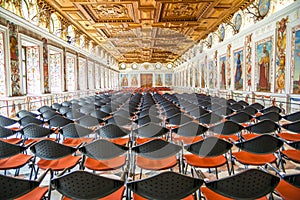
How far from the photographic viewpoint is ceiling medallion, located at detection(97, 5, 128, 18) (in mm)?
11445

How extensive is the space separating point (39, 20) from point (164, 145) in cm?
1103

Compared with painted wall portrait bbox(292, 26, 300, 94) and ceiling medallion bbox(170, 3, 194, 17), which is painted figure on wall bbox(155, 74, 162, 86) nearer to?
ceiling medallion bbox(170, 3, 194, 17)

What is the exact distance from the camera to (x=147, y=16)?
1299 cm

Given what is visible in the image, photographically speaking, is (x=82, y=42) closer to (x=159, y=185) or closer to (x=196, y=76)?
(x=196, y=76)

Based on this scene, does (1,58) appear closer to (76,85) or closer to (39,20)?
(39,20)

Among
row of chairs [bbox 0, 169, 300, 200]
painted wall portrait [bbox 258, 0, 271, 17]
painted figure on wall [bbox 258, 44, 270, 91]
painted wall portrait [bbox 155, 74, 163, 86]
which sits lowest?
row of chairs [bbox 0, 169, 300, 200]

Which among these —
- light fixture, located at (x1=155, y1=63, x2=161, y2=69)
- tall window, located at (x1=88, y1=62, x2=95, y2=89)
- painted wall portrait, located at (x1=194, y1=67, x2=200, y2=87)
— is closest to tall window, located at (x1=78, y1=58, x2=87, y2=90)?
tall window, located at (x1=88, y1=62, x2=95, y2=89)

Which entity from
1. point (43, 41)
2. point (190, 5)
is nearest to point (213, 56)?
point (190, 5)

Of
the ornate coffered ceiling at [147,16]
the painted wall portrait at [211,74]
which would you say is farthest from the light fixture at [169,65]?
the painted wall portrait at [211,74]

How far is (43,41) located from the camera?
11555mm

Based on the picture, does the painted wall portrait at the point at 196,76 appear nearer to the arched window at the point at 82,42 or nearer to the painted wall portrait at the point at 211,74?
the painted wall portrait at the point at 211,74

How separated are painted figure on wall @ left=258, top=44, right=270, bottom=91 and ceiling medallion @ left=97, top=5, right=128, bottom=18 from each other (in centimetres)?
754

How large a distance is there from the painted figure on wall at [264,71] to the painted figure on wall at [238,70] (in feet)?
6.38

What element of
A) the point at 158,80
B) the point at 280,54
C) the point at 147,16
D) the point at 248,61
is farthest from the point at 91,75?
the point at 158,80
